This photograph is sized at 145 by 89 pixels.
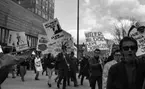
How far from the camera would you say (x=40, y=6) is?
79250 millimetres

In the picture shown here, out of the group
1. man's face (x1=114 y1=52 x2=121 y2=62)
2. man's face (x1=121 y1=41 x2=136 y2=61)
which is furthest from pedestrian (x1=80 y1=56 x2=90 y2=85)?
man's face (x1=121 y1=41 x2=136 y2=61)

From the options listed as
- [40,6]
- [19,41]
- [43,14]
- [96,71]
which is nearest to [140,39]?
[96,71]

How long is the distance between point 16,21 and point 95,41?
2895cm

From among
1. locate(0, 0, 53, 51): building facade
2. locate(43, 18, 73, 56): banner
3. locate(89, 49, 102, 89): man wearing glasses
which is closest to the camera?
locate(89, 49, 102, 89): man wearing glasses

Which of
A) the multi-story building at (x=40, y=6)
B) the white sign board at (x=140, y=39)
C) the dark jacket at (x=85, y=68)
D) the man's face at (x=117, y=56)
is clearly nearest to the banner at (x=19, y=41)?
the dark jacket at (x=85, y=68)

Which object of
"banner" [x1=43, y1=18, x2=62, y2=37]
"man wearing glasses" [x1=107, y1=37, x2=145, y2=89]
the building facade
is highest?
the building facade

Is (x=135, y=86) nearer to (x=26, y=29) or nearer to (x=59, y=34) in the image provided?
(x=59, y=34)

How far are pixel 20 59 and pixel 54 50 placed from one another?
19.8 feet

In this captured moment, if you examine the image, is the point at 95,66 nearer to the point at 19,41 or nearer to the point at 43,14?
the point at 19,41

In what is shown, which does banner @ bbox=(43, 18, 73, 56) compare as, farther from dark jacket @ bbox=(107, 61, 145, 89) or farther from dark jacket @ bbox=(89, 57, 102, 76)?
dark jacket @ bbox=(107, 61, 145, 89)

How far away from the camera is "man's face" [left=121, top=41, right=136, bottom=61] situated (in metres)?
2.26

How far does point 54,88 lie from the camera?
37.6 feet

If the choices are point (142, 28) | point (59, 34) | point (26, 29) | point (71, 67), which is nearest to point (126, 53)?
point (142, 28)

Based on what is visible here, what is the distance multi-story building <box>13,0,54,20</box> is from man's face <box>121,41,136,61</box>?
2882 inches
